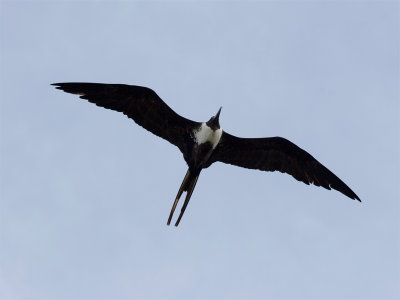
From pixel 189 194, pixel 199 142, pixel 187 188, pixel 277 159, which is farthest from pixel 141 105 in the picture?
pixel 277 159

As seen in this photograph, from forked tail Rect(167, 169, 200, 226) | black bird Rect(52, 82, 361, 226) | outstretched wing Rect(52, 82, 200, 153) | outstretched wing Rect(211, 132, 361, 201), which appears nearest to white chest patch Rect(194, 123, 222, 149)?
Result: black bird Rect(52, 82, 361, 226)

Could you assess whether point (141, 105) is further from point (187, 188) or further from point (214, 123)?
point (187, 188)

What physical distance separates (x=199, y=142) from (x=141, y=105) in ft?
3.90

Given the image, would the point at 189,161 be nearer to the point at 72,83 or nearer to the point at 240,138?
the point at 240,138

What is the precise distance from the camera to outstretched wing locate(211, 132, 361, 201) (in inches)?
588

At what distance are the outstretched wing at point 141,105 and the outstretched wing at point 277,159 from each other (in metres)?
0.85

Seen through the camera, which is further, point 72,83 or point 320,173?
point 320,173

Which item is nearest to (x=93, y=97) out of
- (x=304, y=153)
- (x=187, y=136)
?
(x=187, y=136)

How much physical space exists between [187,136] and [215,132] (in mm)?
495

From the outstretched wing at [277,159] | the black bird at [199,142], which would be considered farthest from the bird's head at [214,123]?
the outstretched wing at [277,159]

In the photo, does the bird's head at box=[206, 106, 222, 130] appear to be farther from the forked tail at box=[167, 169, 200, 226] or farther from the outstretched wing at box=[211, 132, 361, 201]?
the forked tail at box=[167, 169, 200, 226]

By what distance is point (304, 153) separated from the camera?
15.2 meters

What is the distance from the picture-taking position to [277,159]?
15172mm

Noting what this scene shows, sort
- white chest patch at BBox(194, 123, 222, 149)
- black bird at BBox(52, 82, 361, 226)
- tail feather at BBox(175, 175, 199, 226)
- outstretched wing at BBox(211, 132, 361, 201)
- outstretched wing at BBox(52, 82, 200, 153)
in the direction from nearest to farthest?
outstretched wing at BBox(52, 82, 200, 153) < black bird at BBox(52, 82, 361, 226) < tail feather at BBox(175, 175, 199, 226) < white chest patch at BBox(194, 123, 222, 149) < outstretched wing at BBox(211, 132, 361, 201)
